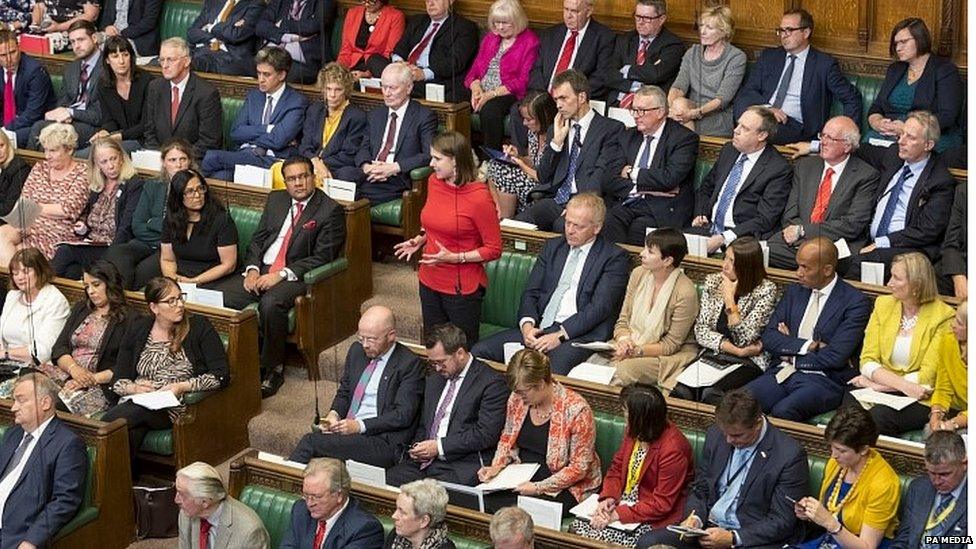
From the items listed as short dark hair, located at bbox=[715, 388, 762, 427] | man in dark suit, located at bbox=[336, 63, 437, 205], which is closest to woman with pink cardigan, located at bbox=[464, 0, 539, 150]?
man in dark suit, located at bbox=[336, 63, 437, 205]

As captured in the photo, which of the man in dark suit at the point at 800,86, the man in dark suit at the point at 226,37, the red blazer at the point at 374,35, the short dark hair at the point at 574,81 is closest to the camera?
the short dark hair at the point at 574,81

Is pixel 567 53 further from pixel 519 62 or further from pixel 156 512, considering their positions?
pixel 156 512

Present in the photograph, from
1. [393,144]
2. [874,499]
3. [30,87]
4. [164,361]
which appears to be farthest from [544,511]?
[30,87]

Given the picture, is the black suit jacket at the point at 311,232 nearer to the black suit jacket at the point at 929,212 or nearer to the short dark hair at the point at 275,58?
the short dark hair at the point at 275,58

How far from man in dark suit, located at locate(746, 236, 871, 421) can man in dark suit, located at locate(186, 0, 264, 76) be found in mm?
3595

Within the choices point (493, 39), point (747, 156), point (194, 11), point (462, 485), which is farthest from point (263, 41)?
point (462, 485)

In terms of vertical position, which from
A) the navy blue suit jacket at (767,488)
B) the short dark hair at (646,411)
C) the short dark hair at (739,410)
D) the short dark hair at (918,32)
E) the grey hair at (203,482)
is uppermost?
the short dark hair at (918,32)

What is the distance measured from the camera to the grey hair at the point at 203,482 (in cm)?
593

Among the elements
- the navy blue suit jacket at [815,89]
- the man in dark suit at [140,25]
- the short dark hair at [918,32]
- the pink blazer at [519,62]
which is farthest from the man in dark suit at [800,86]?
the man in dark suit at [140,25]

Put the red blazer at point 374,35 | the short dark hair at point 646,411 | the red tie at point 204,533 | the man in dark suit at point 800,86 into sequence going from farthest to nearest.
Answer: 1. the red blazer at point 374,35
2. the man in dark suit at point 800,86
3. the red tie at point 204,533
4. the short dark hair at point 646,411

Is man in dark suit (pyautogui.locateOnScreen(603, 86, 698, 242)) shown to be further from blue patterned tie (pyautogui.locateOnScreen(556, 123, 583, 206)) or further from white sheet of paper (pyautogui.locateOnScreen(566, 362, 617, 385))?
white sheet of paper (pyautogui.locateOnScreen(566, 362, 617, 385))

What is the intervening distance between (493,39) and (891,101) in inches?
72.8

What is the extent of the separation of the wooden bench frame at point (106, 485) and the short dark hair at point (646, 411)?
5.88 ft

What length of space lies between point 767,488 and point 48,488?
7.82 feet
